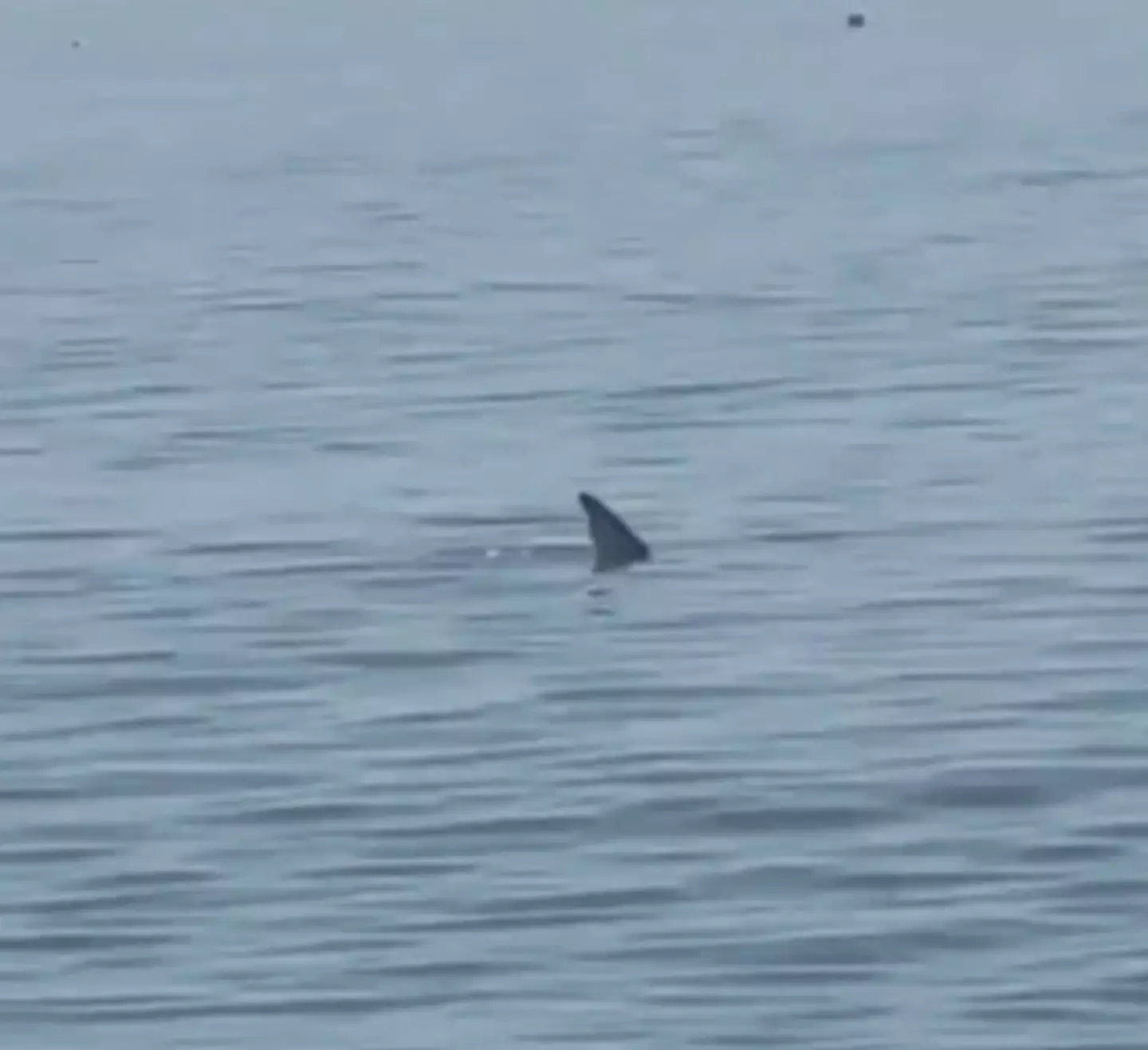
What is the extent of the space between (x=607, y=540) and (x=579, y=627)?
1458 mm

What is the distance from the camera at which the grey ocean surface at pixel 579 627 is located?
14422 mm

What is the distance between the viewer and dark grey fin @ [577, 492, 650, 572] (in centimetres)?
2188

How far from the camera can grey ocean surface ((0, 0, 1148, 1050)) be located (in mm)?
14422

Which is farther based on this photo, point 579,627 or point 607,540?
point 607,540

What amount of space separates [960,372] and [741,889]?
14380 millimetres

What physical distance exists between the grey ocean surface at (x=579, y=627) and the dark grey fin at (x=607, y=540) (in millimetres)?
169

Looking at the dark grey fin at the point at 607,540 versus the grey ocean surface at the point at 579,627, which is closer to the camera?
the grey ocean surface at the point at 579,627

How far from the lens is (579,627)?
806 inches

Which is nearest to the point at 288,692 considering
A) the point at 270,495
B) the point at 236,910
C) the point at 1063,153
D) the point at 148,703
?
the point at 148,703

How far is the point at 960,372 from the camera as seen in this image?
96.6 ft

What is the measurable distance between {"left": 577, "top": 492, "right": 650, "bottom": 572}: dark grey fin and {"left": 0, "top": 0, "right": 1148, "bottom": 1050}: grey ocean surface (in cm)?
17

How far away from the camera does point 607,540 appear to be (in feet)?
71.8

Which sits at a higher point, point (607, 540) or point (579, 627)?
point (607, 540)

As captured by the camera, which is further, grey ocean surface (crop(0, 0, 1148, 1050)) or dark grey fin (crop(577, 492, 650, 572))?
dark grey fin (crop(577, 492, 650, 572))
